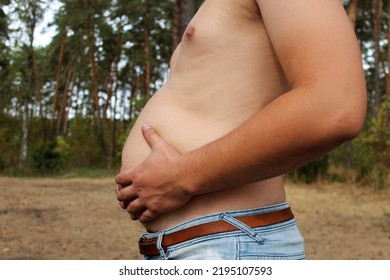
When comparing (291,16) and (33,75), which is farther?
(33,75)

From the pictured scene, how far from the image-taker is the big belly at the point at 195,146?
109cm

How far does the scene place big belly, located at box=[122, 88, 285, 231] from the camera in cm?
109

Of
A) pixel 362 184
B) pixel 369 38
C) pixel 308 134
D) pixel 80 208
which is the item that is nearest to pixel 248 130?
pixel 308 134

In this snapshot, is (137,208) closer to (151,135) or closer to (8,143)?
(151,135)

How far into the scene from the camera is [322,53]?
3.23 ft

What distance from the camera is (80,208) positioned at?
9.99 metres

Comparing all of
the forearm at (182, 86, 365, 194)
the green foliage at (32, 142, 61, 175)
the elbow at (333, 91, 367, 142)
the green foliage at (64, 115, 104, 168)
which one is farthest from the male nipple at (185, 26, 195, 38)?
the green foliage at (64, 115, 104, 168)

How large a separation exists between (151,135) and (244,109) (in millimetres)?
226

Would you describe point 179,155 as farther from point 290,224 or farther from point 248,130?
point 290,224

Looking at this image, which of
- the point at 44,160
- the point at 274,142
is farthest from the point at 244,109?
the point at 44,160

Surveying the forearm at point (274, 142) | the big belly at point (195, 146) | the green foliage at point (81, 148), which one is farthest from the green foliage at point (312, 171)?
the forearm at point (274, 142)

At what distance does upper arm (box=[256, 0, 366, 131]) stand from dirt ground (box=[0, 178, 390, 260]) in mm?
5171

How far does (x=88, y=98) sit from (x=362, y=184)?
31.8 m
